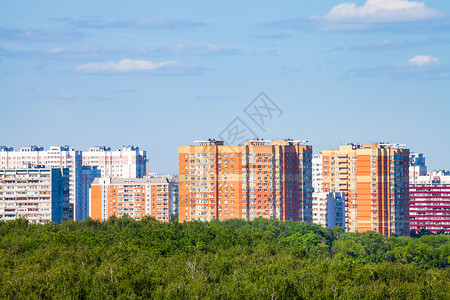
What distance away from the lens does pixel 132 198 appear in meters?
109

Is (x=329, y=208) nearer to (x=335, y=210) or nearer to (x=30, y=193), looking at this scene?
(x=335, y=210)

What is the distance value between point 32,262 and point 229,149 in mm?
47968

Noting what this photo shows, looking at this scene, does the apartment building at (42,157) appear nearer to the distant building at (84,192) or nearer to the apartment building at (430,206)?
the distant building at (84,192)

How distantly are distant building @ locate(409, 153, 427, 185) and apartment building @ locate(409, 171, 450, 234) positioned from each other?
2.86 metres

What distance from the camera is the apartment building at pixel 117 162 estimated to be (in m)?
152

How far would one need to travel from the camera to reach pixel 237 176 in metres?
89.1

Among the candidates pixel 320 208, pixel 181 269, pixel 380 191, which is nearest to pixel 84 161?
pixel 320 208

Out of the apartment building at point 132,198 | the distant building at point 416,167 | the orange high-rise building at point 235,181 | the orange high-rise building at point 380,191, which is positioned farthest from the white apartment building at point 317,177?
the orange high-rise building at point 380,191

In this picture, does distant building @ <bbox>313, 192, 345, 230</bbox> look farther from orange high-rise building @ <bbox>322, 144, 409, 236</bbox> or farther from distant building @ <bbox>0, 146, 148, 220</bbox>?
distant building @ <bbox>0, 146, 148, 220</bbox>

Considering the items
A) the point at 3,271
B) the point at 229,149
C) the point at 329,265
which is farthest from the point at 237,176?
the point at 3,271

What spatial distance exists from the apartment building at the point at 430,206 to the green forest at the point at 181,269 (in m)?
45.2

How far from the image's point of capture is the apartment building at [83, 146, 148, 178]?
152 m

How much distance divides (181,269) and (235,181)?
46.2m

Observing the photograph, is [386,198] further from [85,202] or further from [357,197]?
[85,202]
